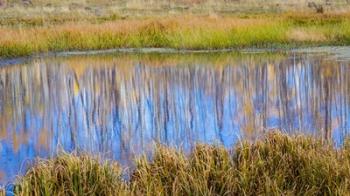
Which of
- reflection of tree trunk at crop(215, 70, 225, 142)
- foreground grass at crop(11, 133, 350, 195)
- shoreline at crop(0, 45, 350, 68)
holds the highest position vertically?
foreground grass at crop(11, 133, 350, 195)

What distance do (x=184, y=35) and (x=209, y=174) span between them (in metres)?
17.0

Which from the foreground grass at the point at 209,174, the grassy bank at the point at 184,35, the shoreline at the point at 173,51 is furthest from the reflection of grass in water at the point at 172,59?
the foreground grass at the point at 209,174

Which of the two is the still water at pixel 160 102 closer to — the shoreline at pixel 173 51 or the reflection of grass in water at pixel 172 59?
the reflection of grass in water at pixel 172 59

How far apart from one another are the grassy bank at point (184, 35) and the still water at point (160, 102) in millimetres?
2390

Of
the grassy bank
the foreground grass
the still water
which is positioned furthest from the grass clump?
the grassy bank

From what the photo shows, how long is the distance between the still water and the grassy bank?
2.39 meters

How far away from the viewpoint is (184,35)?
23375 millimetres

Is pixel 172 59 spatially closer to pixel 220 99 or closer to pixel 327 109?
pixel 220 99

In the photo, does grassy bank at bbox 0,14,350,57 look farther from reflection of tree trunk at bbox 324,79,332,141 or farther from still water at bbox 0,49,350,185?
reflection of tree trunk at bbox 324,79,332,141

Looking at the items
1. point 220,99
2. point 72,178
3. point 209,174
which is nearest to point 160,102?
point 220,99

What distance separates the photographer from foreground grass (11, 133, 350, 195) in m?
6.25

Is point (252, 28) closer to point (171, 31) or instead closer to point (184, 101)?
point (171, 31)

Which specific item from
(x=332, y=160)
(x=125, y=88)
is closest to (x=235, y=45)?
(x=125, y=88)

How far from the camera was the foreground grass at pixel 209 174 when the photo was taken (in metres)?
6.25
